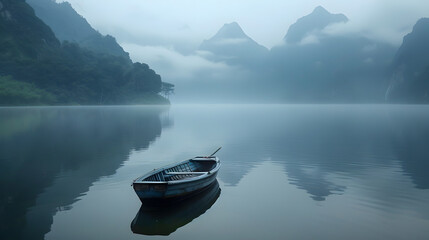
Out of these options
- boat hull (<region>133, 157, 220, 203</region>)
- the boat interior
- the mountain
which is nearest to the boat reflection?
boat hull (<region>133, 157, 220, 203</region>)

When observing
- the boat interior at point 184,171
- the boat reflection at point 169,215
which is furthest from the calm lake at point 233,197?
the boat interior at point 184,171

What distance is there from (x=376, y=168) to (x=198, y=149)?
19662 mm

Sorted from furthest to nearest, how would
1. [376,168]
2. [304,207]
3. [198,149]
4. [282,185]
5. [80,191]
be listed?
[198,149] → [376,168] → [282,185] → [80,191] → [304,207]

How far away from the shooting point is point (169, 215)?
575 inches

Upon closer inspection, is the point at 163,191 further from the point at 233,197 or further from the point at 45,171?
the point at 45,171

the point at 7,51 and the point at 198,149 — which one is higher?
the point at 7,51

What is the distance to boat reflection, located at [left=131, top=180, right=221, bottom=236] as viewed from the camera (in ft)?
43.3

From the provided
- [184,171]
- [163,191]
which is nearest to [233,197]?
[184,171]

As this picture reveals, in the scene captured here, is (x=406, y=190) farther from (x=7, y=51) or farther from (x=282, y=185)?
(x=7, y=51)

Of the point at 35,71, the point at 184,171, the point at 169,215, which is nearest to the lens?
the point at 169,215

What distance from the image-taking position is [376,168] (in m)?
25.0

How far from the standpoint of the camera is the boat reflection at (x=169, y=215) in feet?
43.3

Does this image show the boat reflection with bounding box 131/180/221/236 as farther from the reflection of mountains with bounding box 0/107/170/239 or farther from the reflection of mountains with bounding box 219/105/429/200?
the reflection of mountains with bounding box 219/105/429/200

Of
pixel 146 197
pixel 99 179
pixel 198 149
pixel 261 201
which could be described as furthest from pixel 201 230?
pixel 198 149
